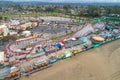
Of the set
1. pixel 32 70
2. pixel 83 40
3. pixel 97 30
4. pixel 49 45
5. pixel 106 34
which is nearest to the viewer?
pixel 32 70

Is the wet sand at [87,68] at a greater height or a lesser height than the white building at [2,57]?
lesser

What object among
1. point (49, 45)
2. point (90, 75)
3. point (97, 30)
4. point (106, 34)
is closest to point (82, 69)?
point (90, 75)

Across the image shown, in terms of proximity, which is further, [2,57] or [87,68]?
[2,57]

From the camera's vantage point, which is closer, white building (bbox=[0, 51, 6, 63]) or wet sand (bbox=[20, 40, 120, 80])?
wet sand (bbox=[20, 40, 120, 80])

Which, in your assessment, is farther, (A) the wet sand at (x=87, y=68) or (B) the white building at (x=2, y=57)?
(B) the white building at (x=2, y=57)

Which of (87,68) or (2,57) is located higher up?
(2,57)

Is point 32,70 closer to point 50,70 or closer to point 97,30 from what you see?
point 50,70

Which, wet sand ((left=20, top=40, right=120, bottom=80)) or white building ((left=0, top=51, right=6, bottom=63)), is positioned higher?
white building ((left=0, top=51, right=6, bottom=63))

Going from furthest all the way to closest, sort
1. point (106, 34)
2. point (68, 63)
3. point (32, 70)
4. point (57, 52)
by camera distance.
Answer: point (106, 34), point (57, 52), point (68, 63), point (32, 70)
